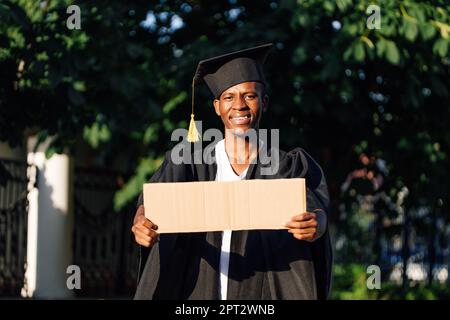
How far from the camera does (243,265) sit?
508cm

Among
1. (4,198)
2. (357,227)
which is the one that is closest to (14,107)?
(4,198)

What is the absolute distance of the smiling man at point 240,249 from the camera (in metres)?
5.00

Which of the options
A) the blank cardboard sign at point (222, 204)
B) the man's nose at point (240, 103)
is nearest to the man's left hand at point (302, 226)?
the blank cardboard sign at point (222, 204)

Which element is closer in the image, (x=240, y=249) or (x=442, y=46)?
(x=240, y=249)

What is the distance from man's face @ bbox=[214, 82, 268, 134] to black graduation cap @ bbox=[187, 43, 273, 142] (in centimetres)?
4

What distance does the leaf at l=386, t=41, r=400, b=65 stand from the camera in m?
9.84

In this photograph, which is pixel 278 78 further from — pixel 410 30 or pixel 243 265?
pixel 243 265

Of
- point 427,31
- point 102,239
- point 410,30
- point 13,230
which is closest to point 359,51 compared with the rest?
point 410,30

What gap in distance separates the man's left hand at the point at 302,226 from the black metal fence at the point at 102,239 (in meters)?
11.0

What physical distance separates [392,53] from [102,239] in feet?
27.9

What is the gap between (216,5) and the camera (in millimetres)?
12570

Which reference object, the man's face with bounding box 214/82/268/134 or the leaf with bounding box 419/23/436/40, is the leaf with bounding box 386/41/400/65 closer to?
the leaf with bounding box 419/23/436/40

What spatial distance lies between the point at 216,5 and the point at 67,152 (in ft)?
13.1
